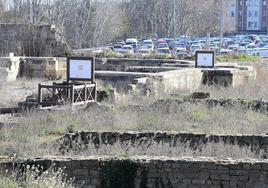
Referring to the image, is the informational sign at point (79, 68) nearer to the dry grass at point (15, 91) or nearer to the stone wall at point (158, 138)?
the dry grass at point (15, 91)

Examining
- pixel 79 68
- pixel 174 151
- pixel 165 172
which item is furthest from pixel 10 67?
pixel 165 172

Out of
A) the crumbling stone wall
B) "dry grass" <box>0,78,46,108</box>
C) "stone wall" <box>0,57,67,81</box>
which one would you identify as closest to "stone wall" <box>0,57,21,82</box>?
"stone wall" <box>0,57,67,81</box>

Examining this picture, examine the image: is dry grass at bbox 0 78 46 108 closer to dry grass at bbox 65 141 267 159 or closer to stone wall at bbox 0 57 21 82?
stone wall at bbox 0 57 21 82

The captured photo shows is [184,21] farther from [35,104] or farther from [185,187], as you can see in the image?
[185,187]

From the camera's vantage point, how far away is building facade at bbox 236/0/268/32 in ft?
363

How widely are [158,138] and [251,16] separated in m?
104

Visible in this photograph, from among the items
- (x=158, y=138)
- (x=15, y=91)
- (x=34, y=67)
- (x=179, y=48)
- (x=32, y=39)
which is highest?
(x=32, y=39)

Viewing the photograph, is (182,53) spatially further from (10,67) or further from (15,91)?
(15,91)

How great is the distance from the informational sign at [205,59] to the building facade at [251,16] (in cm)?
8640

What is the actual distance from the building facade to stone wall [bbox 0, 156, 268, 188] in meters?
104

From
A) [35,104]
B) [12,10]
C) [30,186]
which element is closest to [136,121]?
[35,104]

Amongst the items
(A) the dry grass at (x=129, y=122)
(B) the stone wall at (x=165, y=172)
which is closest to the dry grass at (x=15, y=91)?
(A) the dry grass at (x=129, y=122)

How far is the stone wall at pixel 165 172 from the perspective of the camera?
9.26 m

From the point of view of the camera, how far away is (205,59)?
87.1 feet
